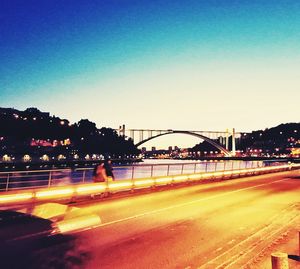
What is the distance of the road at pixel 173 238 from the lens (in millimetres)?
6980

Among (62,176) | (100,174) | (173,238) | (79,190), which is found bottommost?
(62,176)

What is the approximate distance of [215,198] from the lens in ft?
58.3

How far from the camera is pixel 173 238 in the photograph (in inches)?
357

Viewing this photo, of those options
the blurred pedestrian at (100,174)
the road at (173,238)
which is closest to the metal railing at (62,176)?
the blurred pedestrian at (100,174)

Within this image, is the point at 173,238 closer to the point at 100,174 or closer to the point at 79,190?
the point at 79,190

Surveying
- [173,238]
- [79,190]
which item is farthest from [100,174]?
[173,238]

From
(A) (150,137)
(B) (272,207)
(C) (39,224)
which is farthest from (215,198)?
(A) (150,137)

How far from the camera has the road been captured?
698 cm

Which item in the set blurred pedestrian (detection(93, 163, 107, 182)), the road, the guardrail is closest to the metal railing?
the guardrail

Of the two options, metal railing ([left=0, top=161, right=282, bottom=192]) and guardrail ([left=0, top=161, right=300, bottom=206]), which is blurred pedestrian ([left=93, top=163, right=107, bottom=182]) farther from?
metal railing ([left=0, top=161, right=282, bottom=192])

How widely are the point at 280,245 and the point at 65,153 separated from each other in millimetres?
144451

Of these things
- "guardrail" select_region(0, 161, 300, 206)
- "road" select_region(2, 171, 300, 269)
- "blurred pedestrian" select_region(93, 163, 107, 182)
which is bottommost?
"road" select_region(2, 171, 300, 269)

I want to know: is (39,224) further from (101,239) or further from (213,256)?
(213,256)

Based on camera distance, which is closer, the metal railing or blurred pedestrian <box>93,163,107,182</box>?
the metal railing
